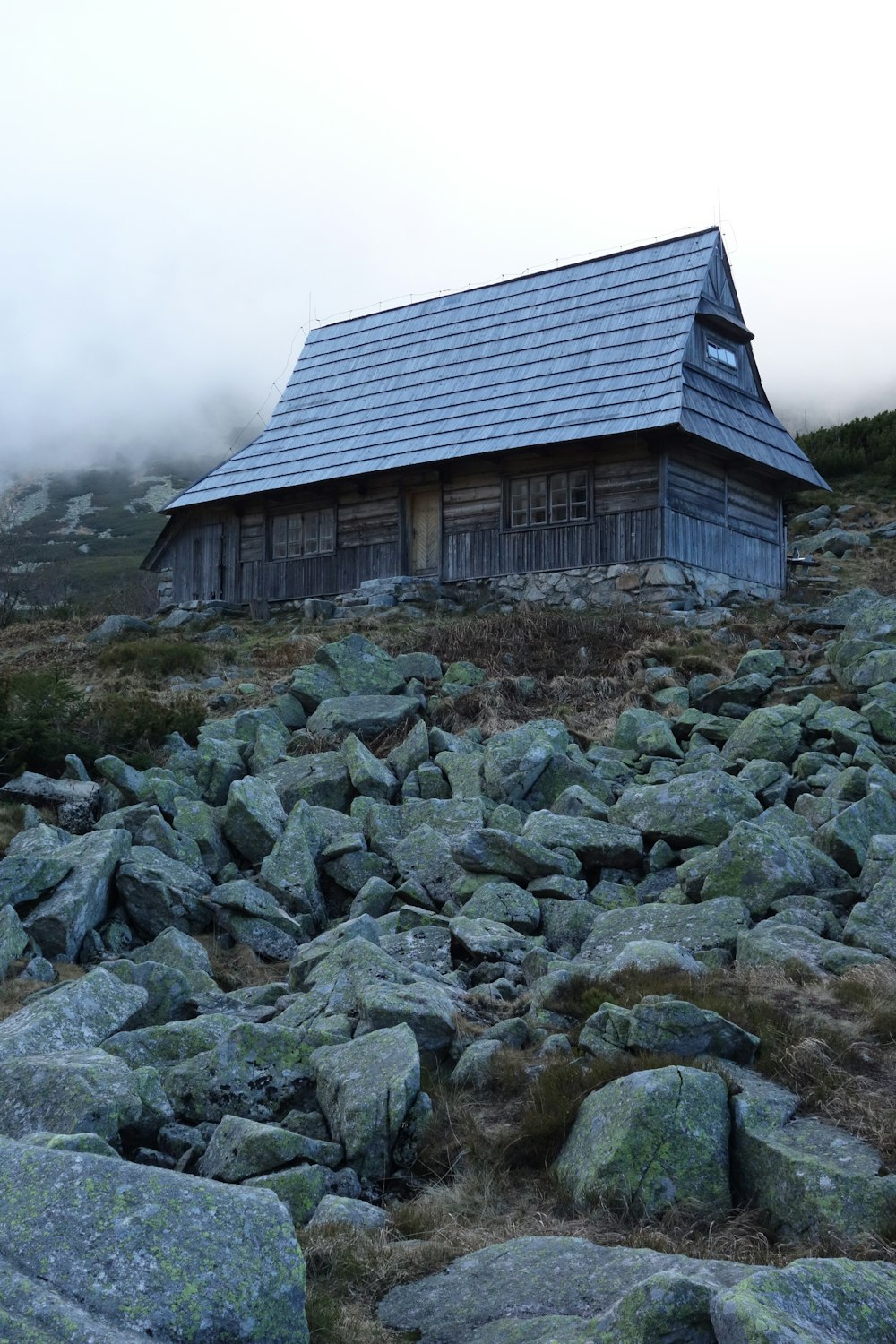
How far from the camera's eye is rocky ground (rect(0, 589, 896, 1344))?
359cm

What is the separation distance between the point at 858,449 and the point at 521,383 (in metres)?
16.8

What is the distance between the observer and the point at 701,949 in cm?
754

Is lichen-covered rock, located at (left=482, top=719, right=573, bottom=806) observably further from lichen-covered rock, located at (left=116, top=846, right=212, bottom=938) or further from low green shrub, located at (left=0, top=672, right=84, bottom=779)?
low green shrub, located at (left=0, top=672, right=84, bottom=779)

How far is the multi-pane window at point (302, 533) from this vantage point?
2580cm

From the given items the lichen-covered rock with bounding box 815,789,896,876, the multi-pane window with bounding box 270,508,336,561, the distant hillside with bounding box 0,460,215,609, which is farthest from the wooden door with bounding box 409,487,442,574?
the lichen-covered rock with bounding box 815,789,896,876

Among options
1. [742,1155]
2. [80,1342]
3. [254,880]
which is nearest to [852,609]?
[254,880]

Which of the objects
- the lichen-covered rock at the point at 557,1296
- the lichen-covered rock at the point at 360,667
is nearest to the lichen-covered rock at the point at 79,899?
the lichen-covered rock at the point at 557,1296

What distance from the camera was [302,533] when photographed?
26234mm

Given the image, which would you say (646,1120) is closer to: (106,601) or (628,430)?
(628,430)

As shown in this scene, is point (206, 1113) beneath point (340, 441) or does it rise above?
beneath

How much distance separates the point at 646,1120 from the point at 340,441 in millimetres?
22303

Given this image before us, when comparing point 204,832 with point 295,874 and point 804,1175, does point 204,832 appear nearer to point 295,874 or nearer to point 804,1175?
point 295,874

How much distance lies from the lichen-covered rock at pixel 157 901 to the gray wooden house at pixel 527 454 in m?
13.8

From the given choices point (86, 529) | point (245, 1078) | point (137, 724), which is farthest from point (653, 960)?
point (86, 529)
